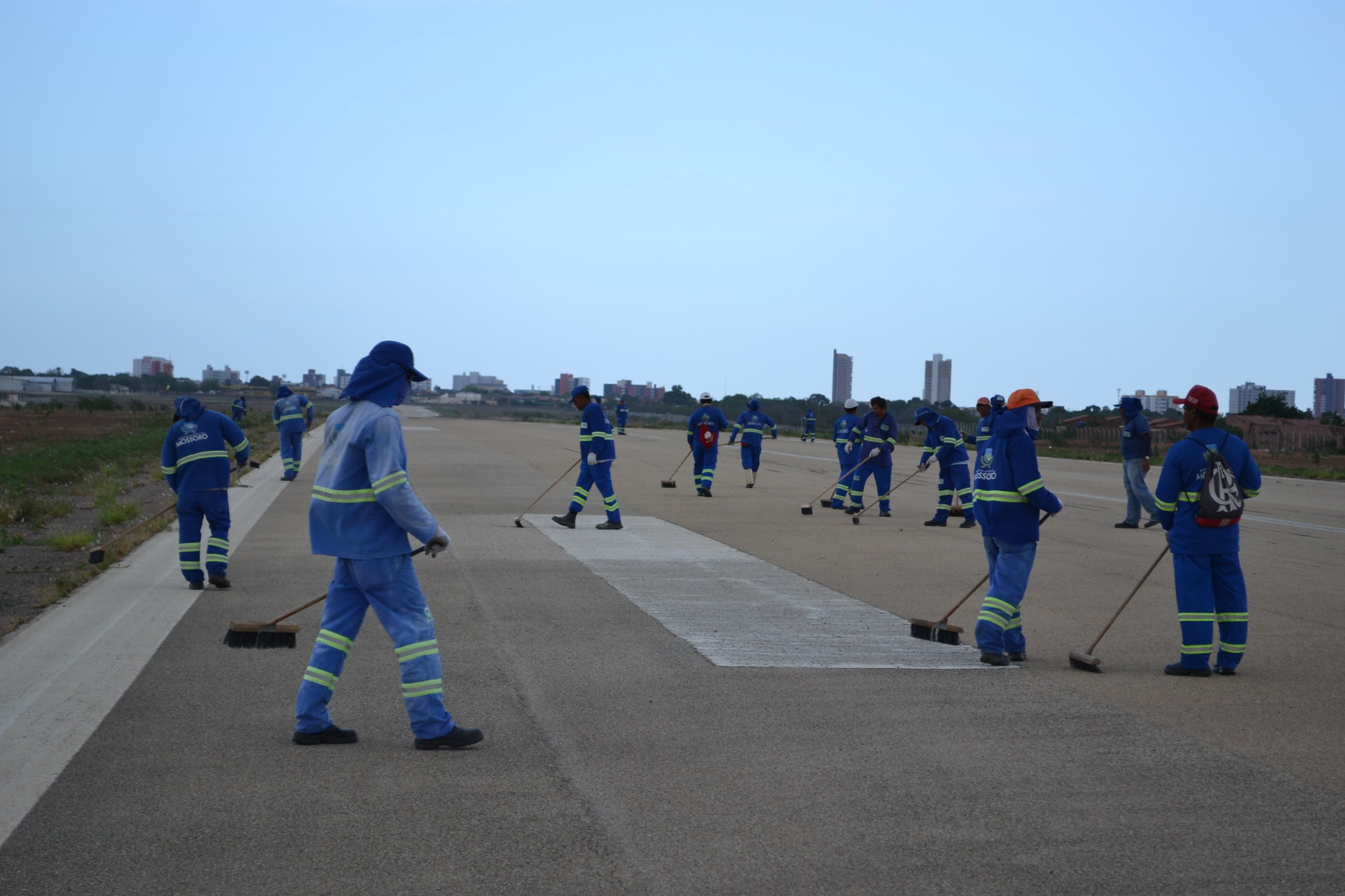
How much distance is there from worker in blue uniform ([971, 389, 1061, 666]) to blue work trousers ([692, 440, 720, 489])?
41.8 feet

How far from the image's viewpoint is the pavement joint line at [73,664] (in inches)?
199

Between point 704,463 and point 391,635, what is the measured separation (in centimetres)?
1541

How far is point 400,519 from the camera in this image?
514 cm

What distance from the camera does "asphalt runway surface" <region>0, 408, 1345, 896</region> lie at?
403cm

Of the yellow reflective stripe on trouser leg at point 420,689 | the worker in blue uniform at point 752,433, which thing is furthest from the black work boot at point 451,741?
the worker in blue uniform at point 752,433

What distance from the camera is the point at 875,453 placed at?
1702 centimetres

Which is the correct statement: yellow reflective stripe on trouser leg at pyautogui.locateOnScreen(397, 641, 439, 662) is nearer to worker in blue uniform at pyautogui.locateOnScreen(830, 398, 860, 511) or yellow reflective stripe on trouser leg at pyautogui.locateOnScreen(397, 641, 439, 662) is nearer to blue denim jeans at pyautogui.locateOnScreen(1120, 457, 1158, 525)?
worker in blue uniform at pyautogui.locateOnScreen(830, 398, 860, 511)

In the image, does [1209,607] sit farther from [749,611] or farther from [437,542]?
[437,542]

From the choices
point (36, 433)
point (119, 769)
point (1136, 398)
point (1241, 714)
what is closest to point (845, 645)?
point (1241, 714)

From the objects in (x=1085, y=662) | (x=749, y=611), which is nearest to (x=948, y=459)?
(x=749, y=611)

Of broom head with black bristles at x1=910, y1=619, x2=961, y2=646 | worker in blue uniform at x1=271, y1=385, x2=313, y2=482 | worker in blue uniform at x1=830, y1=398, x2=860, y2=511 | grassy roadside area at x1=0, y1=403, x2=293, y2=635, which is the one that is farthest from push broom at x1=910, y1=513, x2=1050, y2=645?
worker in blue uniform at x1=271, y1=385, x2=313, y2=482

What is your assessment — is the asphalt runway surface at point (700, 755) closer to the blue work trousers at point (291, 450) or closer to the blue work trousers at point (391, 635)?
the blue work trousers at point (391, 635)

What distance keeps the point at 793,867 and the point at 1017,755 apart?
1798 mm

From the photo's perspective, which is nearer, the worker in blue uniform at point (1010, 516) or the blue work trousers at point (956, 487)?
the worker in blue uniform at point (1010, 516)
